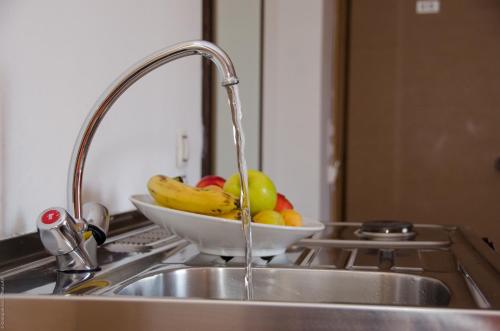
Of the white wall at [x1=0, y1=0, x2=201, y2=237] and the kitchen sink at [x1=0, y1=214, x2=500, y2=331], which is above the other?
the white wall at [x1=0, y1=0, x2=201, y2=237]

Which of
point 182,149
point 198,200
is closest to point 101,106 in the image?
point 198,200

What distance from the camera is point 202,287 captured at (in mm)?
858

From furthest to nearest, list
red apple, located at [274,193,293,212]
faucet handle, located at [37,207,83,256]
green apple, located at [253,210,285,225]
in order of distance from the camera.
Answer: red apple, located at [274,193,293,212] → green apple, located at [253,210,285,225] → faucet handle, located at [37,207,83,256]

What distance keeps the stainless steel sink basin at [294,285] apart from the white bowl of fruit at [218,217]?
6 centimetres

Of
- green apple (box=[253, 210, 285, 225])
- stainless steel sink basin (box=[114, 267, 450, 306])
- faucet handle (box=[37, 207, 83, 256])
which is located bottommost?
stainless steel sink basin (box=[114, 267, 450, 306])

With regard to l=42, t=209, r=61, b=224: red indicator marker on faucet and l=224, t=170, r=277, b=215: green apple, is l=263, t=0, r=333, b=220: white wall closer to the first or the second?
l=224, t=170, r=277, b=215: green apple

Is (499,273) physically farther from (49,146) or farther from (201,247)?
(49,146)

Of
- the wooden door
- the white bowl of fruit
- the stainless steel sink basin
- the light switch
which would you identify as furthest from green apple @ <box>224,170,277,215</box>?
the wooden door

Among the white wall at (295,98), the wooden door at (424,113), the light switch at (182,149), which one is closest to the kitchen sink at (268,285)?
the light switch at (182,149)

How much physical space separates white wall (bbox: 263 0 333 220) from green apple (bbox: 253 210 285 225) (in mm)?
1498

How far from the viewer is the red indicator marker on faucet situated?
697 mm

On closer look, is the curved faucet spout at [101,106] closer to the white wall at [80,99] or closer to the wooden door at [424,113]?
the white wall at [80,99]

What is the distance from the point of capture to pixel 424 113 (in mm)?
2764

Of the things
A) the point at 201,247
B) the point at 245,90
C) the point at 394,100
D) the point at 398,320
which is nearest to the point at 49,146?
the point at 201,247
